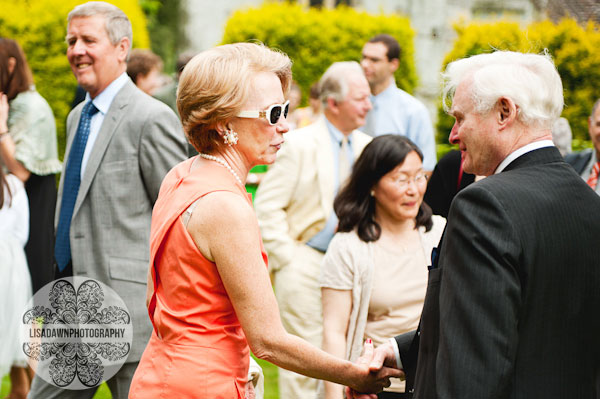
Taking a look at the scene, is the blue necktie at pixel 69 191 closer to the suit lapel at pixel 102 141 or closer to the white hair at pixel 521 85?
the suit lapel at pixel 102 141

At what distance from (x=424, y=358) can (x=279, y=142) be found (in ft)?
3.14

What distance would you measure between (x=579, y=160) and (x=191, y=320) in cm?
494

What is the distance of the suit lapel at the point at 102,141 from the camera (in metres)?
4.36

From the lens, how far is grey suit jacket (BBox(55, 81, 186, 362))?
4.30 m

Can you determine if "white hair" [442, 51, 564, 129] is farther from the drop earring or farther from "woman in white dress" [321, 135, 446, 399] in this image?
"woman in white dress" [321, 135, 446, 399]

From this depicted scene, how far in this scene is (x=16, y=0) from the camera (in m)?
13.3

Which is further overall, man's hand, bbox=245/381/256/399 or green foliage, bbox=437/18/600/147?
green foliage, bbox=437/18/600/147

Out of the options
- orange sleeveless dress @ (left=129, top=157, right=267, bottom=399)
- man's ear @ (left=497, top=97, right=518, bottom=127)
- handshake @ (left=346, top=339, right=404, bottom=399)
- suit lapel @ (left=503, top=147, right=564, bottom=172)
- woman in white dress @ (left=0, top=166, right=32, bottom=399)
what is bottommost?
woman in white dress @ (left=0, top=166, right=32, bottom=399)

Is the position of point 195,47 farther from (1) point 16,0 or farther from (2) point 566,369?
(2) point 566,369

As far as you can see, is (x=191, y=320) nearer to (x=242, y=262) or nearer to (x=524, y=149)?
(x=242, y=262)

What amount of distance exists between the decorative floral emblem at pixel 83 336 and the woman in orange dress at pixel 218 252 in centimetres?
150

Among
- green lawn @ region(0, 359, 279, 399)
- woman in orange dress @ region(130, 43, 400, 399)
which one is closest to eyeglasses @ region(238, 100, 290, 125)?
woman in orange dress @ region(130, 43, 400, 399)

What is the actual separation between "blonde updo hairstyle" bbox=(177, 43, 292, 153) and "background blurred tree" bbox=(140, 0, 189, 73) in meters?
32.0

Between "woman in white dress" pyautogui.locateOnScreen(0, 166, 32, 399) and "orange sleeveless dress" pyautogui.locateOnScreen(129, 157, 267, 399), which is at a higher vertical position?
"orange sleeveless dress" pyautogui.locateOnScreen(129, 157, 267, 399)
